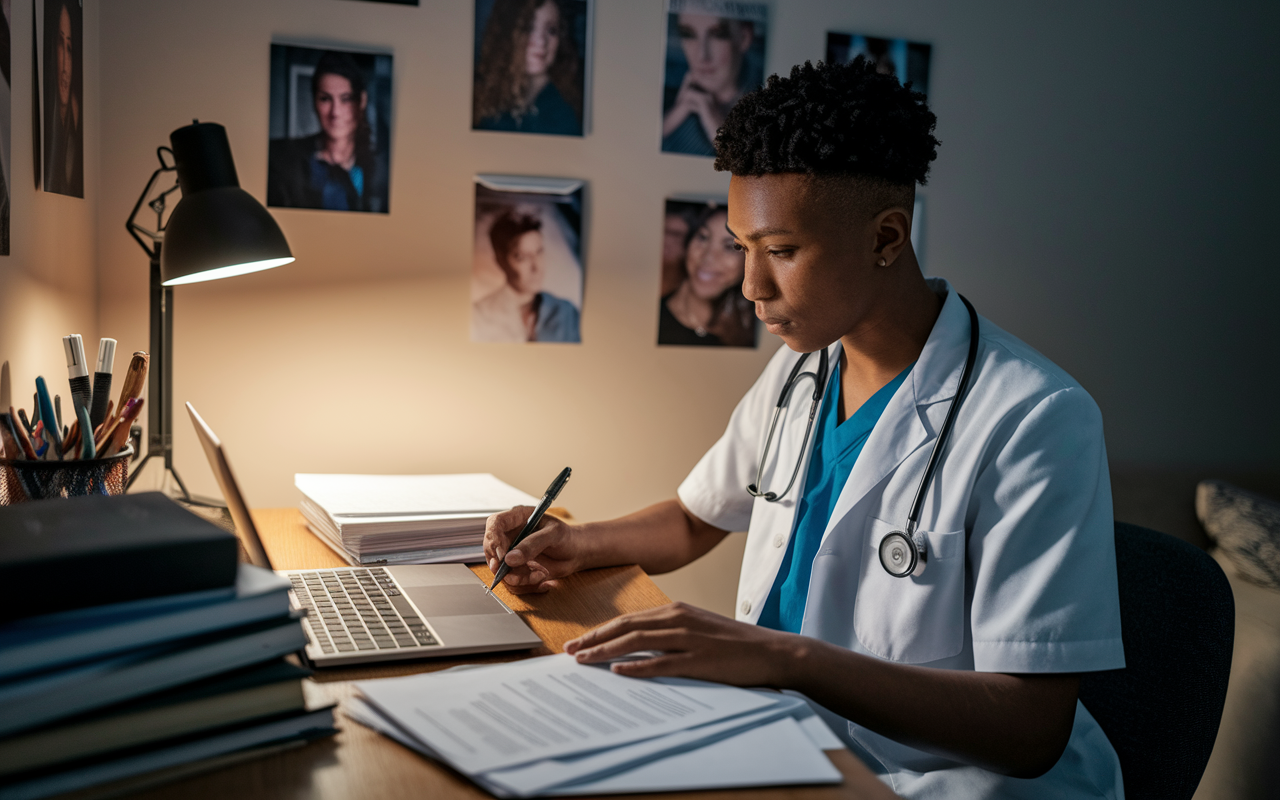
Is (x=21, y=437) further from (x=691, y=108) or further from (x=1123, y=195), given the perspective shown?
(x=1123, y=195)

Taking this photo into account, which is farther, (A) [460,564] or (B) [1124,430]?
(B) [1124,430]

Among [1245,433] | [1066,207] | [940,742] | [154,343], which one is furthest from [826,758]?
[1245,433]

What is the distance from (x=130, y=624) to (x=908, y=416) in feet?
2.86

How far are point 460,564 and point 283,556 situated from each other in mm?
245

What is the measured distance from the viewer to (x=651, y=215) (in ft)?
5.69

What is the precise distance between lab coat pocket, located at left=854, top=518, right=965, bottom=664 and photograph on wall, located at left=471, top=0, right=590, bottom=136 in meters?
A: 1.05

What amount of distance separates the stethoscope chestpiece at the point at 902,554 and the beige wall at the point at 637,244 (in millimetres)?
810

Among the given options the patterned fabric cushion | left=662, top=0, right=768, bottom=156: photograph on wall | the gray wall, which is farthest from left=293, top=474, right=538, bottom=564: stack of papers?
the patterned fabric cushion

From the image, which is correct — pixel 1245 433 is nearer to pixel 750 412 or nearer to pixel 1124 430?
pixel 1124 430

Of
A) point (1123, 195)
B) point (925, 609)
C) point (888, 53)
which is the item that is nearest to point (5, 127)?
point (925, 609)

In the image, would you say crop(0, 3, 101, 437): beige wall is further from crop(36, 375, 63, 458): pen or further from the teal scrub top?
the teal scrub top

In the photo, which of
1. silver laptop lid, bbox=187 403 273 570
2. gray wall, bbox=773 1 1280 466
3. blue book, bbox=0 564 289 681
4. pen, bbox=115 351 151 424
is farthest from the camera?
gray wall, bbox=773 1 1280 466

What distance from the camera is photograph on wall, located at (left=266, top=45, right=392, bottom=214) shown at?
1531 mm

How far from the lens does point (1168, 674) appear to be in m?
1.07
